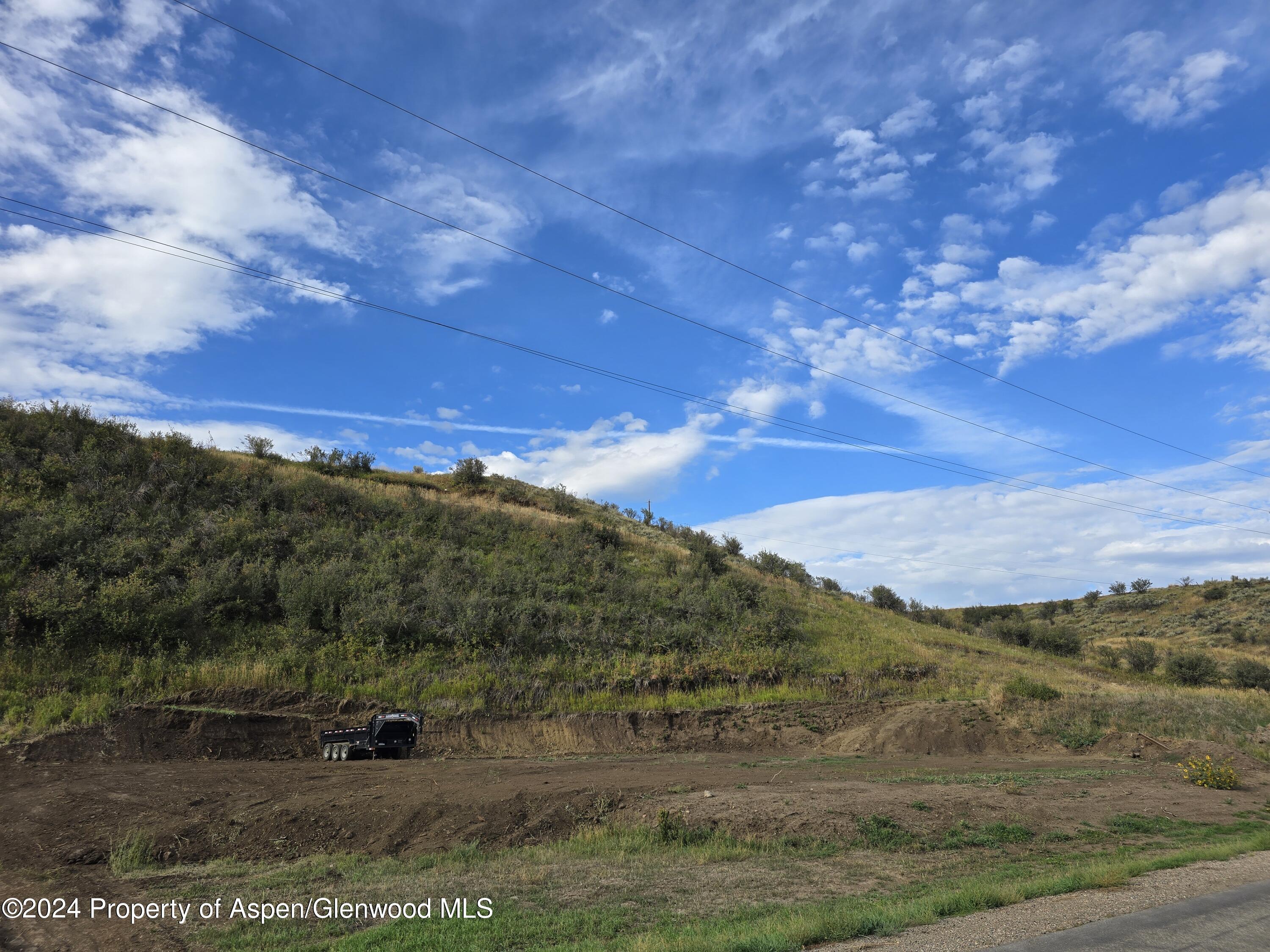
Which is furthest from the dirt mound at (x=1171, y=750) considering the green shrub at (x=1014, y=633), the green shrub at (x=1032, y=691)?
the green shrub at (x=1014, y=633)

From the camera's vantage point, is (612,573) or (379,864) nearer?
(379,864)

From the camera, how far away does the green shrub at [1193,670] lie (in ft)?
124

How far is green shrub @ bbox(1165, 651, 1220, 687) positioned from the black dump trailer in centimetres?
4221

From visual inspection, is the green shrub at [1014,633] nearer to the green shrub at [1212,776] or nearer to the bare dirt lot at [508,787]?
the bare dirt lot at [508,787]

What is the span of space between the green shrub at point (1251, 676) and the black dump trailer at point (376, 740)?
43.7m

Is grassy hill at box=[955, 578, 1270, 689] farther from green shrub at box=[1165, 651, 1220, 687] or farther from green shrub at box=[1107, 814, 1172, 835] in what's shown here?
green shrub at box=[1107, 814, 1172, 835]

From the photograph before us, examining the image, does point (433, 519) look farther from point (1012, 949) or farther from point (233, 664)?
point (1012, 949)

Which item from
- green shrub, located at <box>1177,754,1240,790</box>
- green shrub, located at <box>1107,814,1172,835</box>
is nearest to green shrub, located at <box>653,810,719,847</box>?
green shrub, located at <box>1107,814,1172,835</box>

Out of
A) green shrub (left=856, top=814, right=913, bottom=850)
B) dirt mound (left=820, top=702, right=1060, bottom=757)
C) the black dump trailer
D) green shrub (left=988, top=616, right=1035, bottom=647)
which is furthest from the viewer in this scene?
green shrub (left=988, top=616, right=1035, bottom=647)

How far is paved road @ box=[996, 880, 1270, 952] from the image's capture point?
6.05m

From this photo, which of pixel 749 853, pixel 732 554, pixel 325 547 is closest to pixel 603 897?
pixel 749 853

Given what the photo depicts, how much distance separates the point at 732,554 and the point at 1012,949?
46.2 metres

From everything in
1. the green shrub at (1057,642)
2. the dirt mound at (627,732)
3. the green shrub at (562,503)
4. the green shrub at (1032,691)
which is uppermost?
the green shrub at (562,503)

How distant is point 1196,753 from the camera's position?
1959cm
